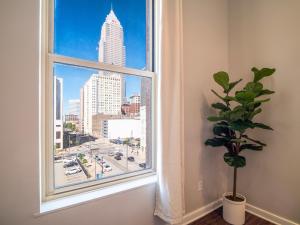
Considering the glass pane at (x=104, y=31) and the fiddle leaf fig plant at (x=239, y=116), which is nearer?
the glass pane at (x=104, y=31)

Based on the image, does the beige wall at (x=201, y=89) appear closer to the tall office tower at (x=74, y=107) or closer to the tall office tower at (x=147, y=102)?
the tall office tower at (x=147, y=102)

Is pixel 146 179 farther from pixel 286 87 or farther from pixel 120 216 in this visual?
pixel 286 87

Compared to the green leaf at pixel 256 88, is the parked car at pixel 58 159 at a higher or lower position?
lower

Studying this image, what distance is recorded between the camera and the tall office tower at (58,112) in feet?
4.62

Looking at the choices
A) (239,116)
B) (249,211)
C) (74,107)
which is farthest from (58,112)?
(249,211)

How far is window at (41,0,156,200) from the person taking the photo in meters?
1.40

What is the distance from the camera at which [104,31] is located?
1.69 metres

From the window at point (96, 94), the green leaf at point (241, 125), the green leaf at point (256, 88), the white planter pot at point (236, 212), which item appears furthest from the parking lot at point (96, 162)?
the green leaf at point (256, 88)

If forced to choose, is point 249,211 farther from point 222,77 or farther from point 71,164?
point 71,164

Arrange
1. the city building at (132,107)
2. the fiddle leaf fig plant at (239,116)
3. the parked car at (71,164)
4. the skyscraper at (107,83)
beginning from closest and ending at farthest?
the parked car at (71,164)
the skyscraper at (107,83)
the fiddle leaf fig plant at (239,116)
the city building at (132,107)

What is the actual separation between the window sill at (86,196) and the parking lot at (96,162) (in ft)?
0.41

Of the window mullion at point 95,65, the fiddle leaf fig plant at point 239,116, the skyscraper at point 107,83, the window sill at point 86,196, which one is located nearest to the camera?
the window sill at point 86,196

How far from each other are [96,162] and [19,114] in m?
0.78

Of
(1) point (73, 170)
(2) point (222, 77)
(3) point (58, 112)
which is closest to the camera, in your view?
(3) point (58, 112)
